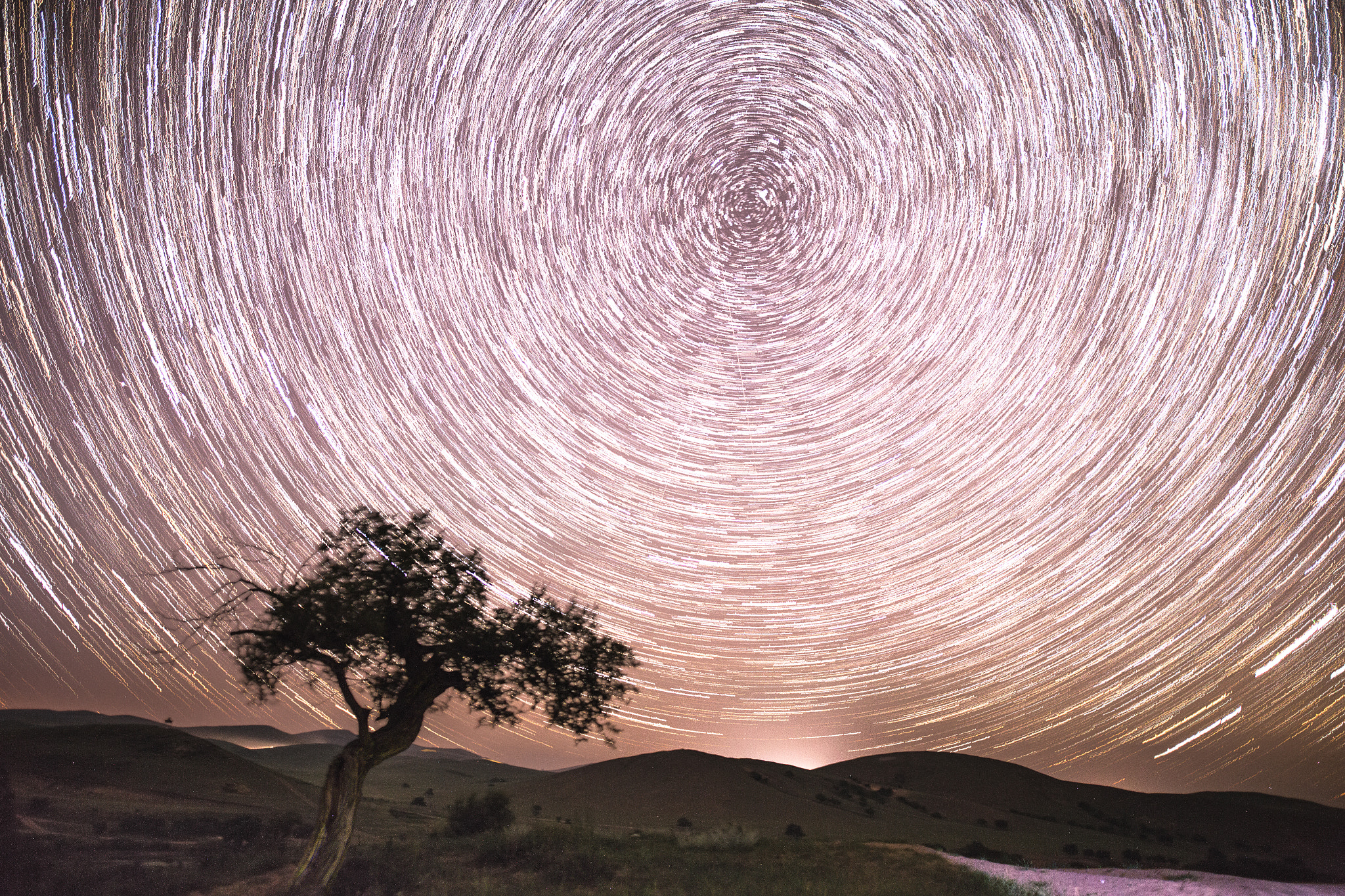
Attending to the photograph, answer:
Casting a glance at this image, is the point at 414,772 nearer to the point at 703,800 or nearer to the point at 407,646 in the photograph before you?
the point at 703,800

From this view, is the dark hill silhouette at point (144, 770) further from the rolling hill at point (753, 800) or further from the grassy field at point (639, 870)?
the grassy field at point (639, 870)

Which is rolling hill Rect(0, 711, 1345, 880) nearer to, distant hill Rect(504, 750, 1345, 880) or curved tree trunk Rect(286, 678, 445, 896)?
distant hill Rect(504, 750, 1345, 880)

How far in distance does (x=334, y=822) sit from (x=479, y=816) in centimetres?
1217

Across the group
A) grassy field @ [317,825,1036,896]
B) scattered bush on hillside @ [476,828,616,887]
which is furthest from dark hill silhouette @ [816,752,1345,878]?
scattered bush on hillside @ [476,828,616,887]

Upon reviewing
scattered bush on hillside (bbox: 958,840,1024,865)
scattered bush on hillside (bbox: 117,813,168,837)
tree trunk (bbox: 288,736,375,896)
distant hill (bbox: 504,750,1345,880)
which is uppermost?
distant hill (bbox: 504,750,1345,880)

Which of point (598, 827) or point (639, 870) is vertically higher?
point (598, 827)

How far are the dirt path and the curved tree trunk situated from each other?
14.6 m

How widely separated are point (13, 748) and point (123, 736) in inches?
140

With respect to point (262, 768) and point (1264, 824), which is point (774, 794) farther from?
point (1264, 824)

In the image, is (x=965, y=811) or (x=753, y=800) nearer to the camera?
(x=753, y=800)

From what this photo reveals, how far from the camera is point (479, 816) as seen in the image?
938 inches

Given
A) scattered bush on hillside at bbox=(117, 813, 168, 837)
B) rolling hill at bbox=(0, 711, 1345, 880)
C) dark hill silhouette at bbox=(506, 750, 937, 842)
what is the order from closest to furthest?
scattered bush on hillside at bbox=(117, 813, 168, 837)
rolling hill at bbox=(0, 711, 1345, 880)
dark hill silhouette at bbox=(506, 750, 937, 842)

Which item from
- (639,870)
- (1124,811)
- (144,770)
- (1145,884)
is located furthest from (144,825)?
(1124,811)

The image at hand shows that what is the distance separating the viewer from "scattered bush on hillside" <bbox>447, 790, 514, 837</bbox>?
22519 mm
